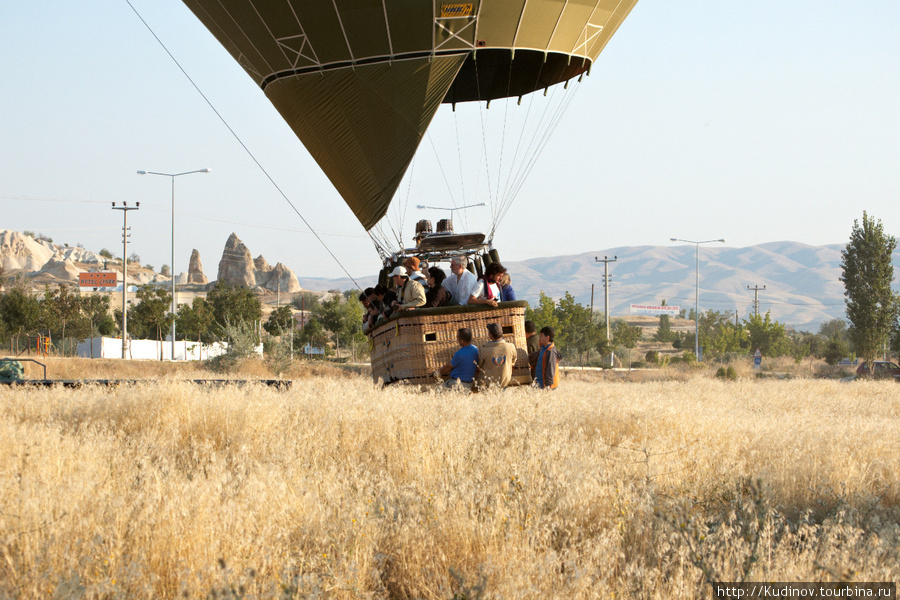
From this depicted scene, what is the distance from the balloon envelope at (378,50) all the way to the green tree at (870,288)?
109 ft

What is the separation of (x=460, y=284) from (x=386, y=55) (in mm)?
3571

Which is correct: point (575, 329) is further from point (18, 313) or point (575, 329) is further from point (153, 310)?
point (18, 313)

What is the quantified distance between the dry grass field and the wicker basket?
84.1 inches

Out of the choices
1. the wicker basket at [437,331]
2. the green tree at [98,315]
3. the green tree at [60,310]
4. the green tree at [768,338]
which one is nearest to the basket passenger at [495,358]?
the wicker basket at [437,331]

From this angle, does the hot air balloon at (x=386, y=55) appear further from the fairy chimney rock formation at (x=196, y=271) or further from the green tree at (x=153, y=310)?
the fairy chimney rock formation at (x=196, y=271)

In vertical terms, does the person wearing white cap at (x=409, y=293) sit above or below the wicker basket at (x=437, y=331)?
above

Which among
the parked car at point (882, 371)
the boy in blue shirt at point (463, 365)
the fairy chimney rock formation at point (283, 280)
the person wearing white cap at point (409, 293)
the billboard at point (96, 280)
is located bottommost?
the parked car at point (882, 371)

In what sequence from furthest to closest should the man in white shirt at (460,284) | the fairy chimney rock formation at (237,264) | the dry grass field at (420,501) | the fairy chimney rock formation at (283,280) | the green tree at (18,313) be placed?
1. the fairy chimney rock formation at (283,280)
2. the fairy chimney rock formation at (237,264)
3. the green tree at (18,313)
4. the man in white shirt at (460,284)
5. the dry grass field at (420,501)

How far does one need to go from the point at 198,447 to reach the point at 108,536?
2782mm

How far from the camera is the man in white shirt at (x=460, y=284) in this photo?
11219 millimetres

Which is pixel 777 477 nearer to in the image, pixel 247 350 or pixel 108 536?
pixel 108 536

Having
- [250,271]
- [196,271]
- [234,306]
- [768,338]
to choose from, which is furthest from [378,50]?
[196,271]

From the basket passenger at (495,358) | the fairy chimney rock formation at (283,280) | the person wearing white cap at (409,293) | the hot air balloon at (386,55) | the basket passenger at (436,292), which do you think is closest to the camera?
the basket passenger at (495,358)

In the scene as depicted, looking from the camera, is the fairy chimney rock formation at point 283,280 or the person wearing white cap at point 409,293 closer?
the person wearing white cap at point 409,293
